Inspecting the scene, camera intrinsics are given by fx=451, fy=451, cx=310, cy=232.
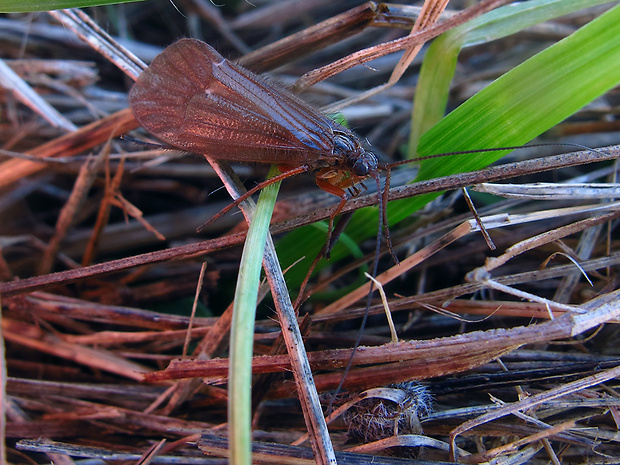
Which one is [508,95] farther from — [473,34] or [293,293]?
[293,293]

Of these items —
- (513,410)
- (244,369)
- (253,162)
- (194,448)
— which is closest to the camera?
(244,369)

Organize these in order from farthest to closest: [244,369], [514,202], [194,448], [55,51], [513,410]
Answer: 1. [55,51]
2. [514,202]
3. [194,448]
4. [513,410]
5. [244,369]

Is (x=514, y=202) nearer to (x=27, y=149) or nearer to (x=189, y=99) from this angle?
(x=189, y=99)

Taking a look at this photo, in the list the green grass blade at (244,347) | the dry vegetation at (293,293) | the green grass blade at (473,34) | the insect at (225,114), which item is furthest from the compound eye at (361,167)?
the green grass blade at (244,347)

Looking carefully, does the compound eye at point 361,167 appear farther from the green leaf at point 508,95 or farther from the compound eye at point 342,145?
the green leaf at point 508,95

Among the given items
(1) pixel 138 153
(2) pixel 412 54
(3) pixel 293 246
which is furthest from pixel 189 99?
(2) pixel 412 54

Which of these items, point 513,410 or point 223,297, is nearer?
point 513,410

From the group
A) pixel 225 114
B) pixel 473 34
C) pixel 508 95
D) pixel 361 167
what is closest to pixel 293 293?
pixel 361 167

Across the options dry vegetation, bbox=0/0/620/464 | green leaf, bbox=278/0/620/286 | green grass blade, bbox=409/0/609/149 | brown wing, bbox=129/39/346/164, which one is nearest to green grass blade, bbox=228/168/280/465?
dry vegetation, bbox=0/0/620/464
